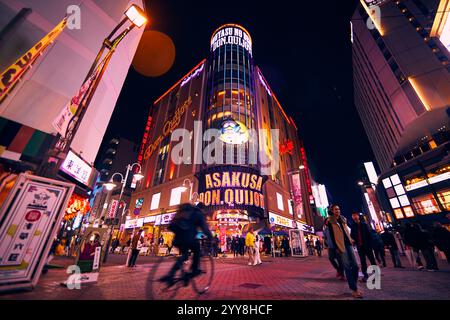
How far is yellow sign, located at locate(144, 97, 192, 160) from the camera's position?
33.5 meters

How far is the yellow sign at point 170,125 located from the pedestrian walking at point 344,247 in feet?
103

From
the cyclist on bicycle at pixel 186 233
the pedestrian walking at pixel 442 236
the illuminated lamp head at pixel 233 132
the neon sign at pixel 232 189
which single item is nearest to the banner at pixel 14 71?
the cyclist on bicycle at pixel 186 233

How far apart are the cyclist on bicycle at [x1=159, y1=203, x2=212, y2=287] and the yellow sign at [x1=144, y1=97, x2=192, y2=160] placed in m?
30.6

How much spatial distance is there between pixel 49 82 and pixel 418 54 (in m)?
54.4

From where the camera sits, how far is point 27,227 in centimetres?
439

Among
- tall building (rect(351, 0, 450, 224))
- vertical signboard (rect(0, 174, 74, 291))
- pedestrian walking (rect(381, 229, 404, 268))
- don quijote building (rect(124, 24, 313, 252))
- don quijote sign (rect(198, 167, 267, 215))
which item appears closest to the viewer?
vertical signboard (rect(0, 174, 74, 291))

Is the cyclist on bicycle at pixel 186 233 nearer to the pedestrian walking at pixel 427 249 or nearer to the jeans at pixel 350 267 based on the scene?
the jeans at pixel 350 267

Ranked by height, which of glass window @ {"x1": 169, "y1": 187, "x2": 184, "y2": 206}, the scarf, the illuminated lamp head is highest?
the illuminated lamp head

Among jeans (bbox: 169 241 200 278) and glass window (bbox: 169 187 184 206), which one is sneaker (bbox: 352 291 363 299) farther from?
glass window (bbox: 169 187 184 206)

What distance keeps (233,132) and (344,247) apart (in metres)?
19.2

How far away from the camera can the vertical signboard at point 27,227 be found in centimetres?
400

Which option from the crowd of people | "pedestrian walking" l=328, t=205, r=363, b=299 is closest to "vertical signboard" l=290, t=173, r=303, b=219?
the crowd of people

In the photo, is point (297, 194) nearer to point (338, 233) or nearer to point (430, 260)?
point (430, 260)

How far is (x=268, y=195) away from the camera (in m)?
26.6
